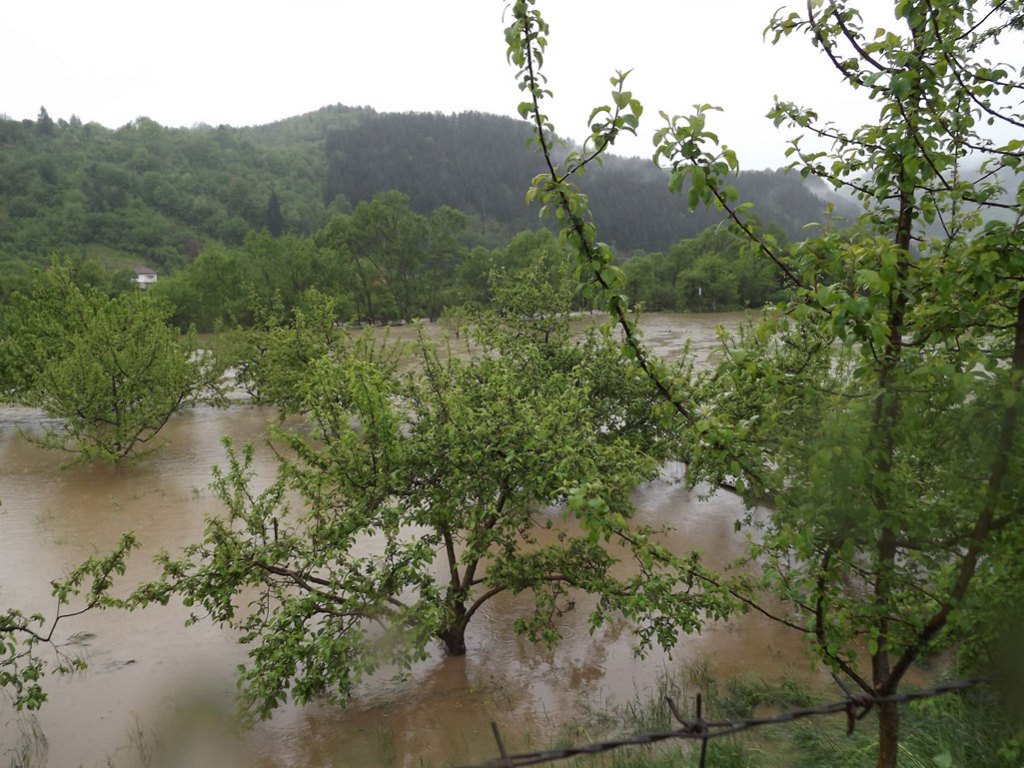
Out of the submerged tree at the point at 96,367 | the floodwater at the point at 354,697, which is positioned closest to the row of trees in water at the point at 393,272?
the submerged tree at the point at 96,367

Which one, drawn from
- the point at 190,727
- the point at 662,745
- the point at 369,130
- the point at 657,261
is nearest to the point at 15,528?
the point at 190,727

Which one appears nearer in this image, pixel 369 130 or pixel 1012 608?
pixel 1012 608

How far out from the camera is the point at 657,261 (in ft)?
206

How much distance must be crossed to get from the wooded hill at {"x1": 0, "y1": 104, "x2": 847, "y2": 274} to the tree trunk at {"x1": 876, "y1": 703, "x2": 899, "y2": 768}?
257 ft

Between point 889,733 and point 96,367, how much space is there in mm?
17762

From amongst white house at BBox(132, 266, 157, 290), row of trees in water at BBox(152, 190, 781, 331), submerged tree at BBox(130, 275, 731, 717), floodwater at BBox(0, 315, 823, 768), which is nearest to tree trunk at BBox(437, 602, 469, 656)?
floodwater at BBox(0, 315, 823, 768)

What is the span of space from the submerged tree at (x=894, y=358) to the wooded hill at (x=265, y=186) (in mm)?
77995

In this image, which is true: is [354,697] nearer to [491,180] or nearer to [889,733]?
[889,733]

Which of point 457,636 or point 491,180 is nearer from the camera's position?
point 457,636

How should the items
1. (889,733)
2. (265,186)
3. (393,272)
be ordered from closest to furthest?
(889,733)
(393,272)
(265,186)

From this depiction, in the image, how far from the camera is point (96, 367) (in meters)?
16.5

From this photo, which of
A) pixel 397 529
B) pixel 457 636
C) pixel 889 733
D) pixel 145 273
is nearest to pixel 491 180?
Result: pixel 145 273

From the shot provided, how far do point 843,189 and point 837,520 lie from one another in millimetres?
1761

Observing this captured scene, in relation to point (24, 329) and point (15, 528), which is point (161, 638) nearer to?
point (15, 528)
